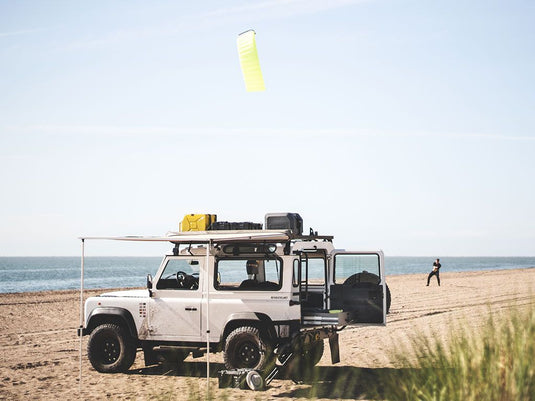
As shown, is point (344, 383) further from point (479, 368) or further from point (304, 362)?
point (479, 368)

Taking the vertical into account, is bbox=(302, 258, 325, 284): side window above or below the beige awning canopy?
below

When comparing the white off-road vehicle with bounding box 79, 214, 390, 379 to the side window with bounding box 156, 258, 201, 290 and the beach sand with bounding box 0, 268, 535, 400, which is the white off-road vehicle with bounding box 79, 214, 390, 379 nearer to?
the side window with bounding box 156, 258, 201, 290

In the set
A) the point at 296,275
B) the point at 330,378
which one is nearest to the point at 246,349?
the point at 296,275

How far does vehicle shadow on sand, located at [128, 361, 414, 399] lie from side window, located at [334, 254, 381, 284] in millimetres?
1500

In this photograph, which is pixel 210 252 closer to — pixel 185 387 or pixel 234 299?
pixel 234 299

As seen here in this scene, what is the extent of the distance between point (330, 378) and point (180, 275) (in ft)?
9.68

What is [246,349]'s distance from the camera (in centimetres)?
1043

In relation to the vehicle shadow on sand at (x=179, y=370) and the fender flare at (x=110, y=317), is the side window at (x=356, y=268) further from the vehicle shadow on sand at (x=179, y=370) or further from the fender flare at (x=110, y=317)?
the fender flare at (x=110, y=317)

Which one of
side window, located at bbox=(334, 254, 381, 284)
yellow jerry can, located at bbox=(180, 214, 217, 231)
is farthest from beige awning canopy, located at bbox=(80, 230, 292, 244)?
side window, located at bbox=(334, 254, 381, 284)

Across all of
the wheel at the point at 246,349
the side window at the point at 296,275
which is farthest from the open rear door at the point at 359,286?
the wheel at the point at 246,349

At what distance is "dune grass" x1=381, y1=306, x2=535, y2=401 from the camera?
16.4 ft

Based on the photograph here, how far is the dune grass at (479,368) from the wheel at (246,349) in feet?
14.6

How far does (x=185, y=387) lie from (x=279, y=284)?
2.07 meters

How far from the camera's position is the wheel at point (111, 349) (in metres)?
11.2
